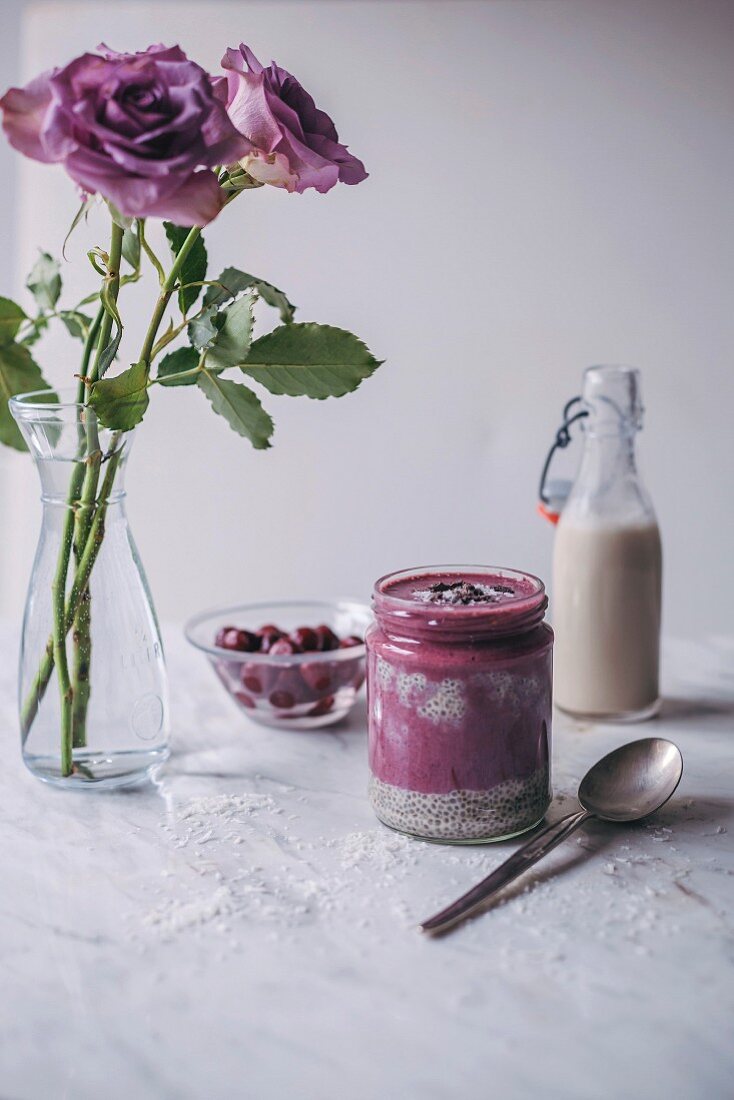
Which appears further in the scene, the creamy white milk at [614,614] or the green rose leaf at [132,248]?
the creamy white milk at [614,614]

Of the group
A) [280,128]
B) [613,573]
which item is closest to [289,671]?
[613,573]

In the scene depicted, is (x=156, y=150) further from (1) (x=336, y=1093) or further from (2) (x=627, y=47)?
(2) (x=627, y=47)

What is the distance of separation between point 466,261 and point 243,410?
4.14 ft

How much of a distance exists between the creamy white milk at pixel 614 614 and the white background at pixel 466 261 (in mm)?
952

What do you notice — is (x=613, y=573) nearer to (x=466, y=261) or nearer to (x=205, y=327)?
(x=205, y=327)

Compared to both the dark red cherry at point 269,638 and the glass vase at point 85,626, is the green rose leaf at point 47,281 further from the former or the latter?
the dark red cherry at point 269,638

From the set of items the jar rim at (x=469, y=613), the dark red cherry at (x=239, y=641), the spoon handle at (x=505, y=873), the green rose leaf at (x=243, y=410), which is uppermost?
the green rose leaf at (x=243, y=410)

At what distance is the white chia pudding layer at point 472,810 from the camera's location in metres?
0.78

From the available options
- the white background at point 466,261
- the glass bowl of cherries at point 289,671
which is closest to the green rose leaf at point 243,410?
the glass bowl of cherries at point 289,671

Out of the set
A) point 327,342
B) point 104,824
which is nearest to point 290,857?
point 104,824

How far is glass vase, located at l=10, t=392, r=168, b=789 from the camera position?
2.78 feet

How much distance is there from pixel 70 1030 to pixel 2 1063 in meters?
0.04

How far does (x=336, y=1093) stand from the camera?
56cm

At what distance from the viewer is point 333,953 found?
668 mm
